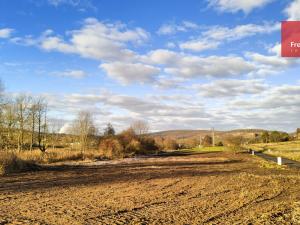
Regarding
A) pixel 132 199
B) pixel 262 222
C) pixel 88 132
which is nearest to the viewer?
pixel 262 222

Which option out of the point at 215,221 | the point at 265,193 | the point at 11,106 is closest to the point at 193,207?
the point at 215,221

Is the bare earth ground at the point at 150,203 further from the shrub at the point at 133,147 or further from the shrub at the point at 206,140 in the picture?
the shrub at the point at 206,140

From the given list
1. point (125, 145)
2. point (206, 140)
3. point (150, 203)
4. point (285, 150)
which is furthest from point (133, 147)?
point (206, 140)

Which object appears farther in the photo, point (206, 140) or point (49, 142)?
point (206, 140)

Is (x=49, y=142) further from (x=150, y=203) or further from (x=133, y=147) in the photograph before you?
(x=150, y=203)

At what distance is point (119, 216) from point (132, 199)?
9.90ft

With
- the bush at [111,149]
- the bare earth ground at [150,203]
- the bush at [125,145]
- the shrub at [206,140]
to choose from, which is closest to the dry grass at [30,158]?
the bush at [111,149]

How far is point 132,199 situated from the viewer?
43.6 ft

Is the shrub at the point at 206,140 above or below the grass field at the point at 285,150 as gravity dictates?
above

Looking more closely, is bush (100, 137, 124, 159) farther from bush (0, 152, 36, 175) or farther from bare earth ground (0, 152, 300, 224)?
bare earth ground (0, 152, 300, 224)

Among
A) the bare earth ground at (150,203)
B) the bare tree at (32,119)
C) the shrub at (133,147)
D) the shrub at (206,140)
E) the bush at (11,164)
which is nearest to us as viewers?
the bare earth ground at (150,203)

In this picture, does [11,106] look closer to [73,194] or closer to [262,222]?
[73,194]

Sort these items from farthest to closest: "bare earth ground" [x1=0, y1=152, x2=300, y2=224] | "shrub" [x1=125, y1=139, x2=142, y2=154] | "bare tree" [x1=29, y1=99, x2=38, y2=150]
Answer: "shrub" [x1=125, y1=139, x2=142, y2=154]
"bare tree" [x1=29, y1=99, x2=38, y2=150]
"bare earth ground" [x1=0, y1=152, x2=300, y2=224]

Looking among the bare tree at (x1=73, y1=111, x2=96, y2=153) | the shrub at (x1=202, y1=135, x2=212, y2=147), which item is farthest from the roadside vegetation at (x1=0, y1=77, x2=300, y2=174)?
the shrub at (x1=202, y1=135, x2=212, y2=147)
